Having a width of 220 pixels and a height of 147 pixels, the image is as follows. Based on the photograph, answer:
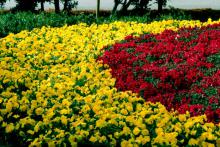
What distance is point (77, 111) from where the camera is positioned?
652 centimetres

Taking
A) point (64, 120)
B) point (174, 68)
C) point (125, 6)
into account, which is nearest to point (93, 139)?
point (64, 120)

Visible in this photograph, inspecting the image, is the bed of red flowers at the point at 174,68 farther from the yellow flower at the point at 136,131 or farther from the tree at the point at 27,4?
the tree at the point at 27,4

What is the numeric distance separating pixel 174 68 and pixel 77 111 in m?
3.57

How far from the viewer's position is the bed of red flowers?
26.4 ft

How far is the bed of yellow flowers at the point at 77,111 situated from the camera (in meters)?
5.43

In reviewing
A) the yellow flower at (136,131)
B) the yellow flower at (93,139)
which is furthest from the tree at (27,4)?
the yellow flower at (93,139)

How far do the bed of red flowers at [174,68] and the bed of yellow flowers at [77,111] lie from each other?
398mm

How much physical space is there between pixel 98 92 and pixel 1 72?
6.53 feet

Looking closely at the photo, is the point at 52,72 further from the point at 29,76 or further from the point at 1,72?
the point at 1,72

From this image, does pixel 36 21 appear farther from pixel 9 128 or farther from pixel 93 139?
pixel 93 139

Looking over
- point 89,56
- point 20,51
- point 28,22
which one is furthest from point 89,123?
point 28,22

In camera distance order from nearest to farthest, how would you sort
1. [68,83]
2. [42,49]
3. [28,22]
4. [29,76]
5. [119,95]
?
[119,95] → [68,83] → [29,76] → [42,49] → [28,22]

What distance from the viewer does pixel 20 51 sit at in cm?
1100

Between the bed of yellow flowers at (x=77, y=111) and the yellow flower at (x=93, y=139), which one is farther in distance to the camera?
the bed of yellow flowers at (x=77, y=111)
